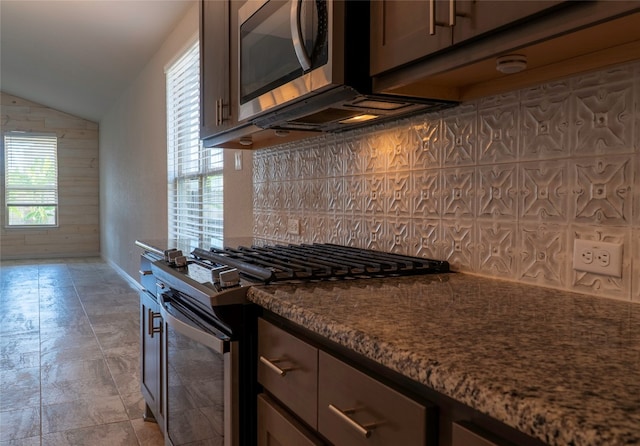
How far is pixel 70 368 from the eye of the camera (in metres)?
3.42

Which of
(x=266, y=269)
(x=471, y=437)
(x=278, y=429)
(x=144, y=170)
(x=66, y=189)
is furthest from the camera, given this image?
(x=66, y=189)

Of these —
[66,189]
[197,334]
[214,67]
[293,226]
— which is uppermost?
[214,67]

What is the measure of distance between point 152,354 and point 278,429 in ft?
4.37

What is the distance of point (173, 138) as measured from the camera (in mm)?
4797

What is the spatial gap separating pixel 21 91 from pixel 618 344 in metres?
9.98

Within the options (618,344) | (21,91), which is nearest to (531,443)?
(618,344)

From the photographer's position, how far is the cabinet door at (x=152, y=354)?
87.6 inches

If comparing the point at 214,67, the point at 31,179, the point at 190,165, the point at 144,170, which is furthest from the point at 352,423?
the point at 31,179

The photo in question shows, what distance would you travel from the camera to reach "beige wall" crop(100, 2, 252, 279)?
3.39m

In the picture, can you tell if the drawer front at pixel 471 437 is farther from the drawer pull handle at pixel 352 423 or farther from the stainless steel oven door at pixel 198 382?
the stainless steel oven door at pixel 198 382

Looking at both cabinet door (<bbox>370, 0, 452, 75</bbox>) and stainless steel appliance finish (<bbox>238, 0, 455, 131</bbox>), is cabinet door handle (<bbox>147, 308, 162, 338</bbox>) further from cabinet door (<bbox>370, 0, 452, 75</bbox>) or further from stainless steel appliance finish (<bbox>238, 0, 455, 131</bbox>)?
cabinet door (<bbox>370, 0, 452, 75</bbox>)

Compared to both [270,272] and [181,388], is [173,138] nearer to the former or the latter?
[181,388]

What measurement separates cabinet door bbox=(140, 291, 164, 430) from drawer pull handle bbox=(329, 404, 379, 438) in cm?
139

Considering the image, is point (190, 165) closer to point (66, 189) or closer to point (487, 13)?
point (487, 13)
